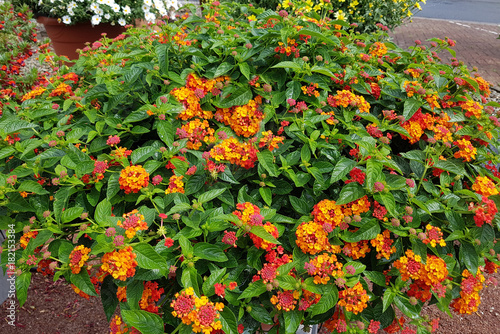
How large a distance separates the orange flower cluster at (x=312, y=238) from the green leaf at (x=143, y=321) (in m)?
0.54

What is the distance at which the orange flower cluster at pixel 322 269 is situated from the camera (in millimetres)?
1144

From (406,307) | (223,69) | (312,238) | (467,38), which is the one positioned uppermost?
(223,69)

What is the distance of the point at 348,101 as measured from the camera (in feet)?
4.91

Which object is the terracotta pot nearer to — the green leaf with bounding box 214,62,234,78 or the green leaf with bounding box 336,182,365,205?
the green leaf with bounding box 214,62,234,78

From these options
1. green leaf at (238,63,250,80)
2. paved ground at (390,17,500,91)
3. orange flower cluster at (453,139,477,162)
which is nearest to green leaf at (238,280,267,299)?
green leaf at (238,63,250,80)

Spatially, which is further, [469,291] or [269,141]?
[269,141]

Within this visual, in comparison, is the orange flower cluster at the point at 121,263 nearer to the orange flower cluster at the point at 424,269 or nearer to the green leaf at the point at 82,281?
the green leaf at the point at 82,281

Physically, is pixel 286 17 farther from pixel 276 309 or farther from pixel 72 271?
pixel 72 271

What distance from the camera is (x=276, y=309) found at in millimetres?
1174

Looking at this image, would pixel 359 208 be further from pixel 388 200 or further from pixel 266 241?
pixel 266 241

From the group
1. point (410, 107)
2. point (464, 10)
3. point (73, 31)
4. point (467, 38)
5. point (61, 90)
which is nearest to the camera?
point (410, 107)

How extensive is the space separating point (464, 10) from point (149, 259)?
1351cm

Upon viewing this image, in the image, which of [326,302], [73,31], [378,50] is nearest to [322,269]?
[326,302]

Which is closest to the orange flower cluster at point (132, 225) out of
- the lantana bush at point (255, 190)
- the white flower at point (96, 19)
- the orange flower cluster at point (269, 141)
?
the lantana bush at point (255, 190)
